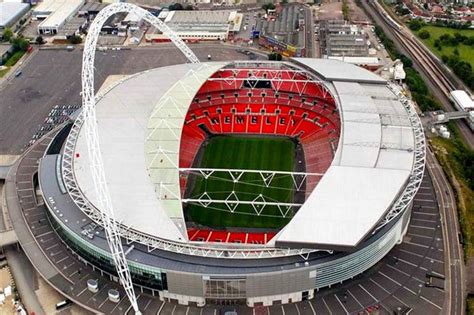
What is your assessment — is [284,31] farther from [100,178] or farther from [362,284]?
[362,284]

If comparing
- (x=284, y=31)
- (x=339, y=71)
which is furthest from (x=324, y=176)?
(x=284, y=31)

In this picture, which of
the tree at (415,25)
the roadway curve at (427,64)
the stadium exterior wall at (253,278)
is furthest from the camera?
the tree at (415,25)

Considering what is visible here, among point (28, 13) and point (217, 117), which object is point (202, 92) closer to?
point (217, 117)

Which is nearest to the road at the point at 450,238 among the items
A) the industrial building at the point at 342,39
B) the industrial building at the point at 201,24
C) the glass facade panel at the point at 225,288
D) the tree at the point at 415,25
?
the glass facade panel at the point at 225,288

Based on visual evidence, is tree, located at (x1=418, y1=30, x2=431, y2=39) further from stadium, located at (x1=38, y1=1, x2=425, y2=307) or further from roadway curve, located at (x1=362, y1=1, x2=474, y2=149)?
stadium, located at (x1=38, y1=1, x2=425, y2=307)

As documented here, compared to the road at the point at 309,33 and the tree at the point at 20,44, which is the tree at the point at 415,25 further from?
the tree at the point at 20,44

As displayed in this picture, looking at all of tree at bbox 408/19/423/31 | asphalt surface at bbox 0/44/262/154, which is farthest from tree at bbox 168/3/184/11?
tree at bbox 408/19/423/31
